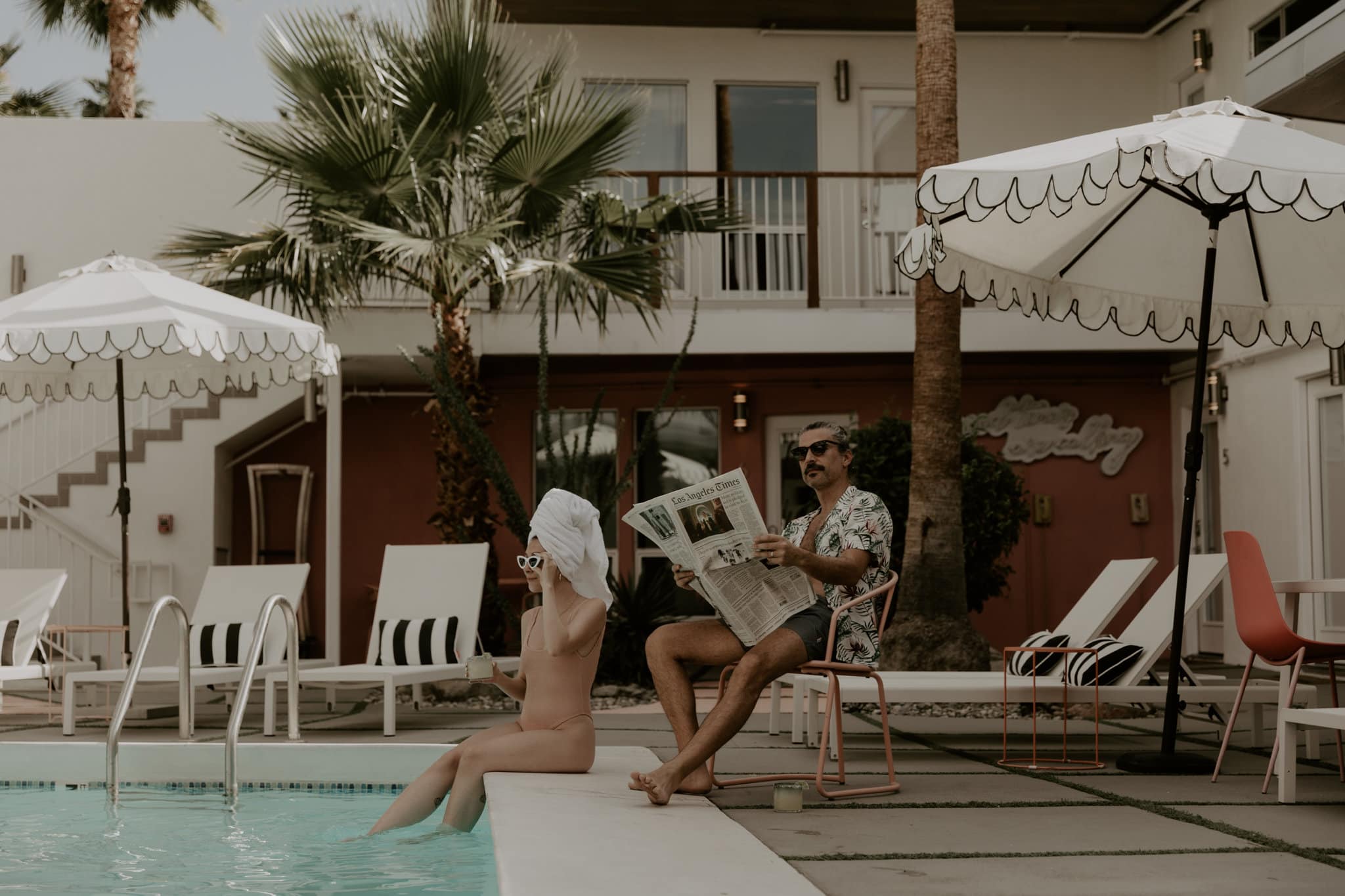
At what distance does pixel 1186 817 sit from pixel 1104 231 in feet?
9.74

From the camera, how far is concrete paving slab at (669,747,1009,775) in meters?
5.73

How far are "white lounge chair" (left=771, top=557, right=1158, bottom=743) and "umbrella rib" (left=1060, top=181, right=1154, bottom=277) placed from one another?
4.76 ft

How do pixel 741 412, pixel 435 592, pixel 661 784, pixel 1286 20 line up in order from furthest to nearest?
pixel 741 412 → pixel 1286 20 → pixel 435 592 → pixel 661 784

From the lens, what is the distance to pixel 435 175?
10.0m

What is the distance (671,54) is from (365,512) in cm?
545

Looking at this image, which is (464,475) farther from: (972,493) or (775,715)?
(972,493)

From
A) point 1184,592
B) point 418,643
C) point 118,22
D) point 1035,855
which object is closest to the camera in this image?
point 1035,855

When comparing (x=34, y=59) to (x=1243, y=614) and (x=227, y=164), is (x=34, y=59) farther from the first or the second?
(x=1243, y=614)

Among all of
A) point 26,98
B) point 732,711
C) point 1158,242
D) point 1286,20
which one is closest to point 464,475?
point 1158,242

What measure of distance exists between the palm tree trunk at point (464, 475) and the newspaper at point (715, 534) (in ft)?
18.4

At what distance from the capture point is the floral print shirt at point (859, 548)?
15.6 ft

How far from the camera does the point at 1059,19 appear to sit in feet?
44.5

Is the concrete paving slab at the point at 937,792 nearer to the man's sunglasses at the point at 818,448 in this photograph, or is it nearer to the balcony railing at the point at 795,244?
the man's sunglasses at the point at 818,448

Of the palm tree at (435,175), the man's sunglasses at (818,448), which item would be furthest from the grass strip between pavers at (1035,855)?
the palm tree at (435,175)
